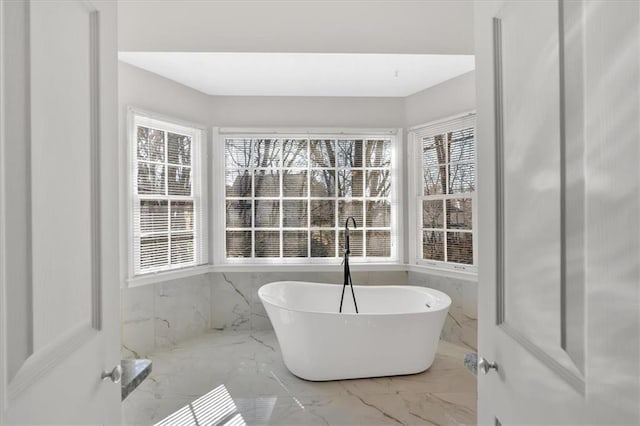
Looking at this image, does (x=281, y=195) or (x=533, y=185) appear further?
(x=281, y=195)

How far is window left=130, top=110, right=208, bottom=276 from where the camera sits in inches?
128

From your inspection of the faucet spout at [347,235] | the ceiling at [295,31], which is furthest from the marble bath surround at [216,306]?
the ceiling at [295,31]

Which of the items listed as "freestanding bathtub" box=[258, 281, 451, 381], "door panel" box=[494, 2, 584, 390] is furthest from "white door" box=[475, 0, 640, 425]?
"freestanding bathtub" box=[258, 281, 451, 381]

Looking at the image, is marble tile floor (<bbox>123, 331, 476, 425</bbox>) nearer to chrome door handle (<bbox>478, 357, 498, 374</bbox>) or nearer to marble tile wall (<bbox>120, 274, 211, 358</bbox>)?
marble tile wall (<bbox>120, 274, 211, 358</bbox>)

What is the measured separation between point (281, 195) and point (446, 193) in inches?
67.1

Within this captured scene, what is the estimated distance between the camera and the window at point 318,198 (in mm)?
3996

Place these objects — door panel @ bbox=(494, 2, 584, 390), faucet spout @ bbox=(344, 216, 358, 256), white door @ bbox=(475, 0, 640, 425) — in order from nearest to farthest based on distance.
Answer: white door @ bbox=(475, 0, 640, 425) → door panel @ bbox=(494, 2, 584, 390) → faucet spout @ bbox=(344, 216, 358, 256)

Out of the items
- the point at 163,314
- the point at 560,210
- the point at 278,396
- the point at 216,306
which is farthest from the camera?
the point at 216,306

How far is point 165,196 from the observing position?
348 cm

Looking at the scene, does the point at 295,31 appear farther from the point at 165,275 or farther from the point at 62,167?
the point at 62,167

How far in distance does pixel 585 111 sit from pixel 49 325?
90cm

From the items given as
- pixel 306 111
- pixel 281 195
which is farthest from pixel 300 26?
pixel 281 195

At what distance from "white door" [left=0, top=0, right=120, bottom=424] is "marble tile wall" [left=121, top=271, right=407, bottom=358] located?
2.53m

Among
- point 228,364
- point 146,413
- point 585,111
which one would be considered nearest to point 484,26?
point 585,111
